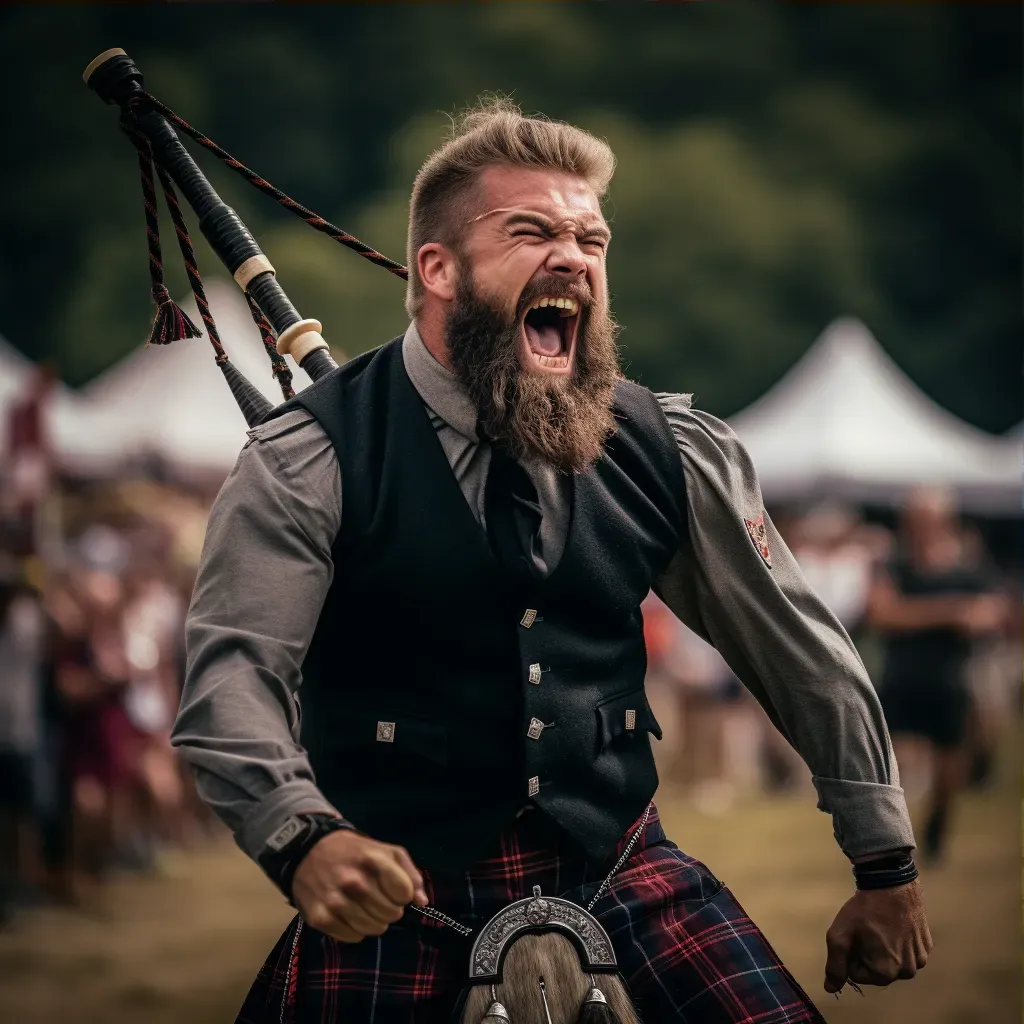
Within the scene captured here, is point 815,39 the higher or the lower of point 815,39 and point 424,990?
the higher

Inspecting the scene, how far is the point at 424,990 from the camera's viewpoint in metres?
2.27

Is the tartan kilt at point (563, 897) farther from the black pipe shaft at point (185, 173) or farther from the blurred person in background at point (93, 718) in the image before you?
the blurred person in background at point (93, 718)

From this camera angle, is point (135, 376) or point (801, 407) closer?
point (135, 376)

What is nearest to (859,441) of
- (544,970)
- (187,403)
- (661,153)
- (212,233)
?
(187,403)

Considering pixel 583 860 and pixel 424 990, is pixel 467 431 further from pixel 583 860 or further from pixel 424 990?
pixel 424 990

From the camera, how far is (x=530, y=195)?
96.2 inches

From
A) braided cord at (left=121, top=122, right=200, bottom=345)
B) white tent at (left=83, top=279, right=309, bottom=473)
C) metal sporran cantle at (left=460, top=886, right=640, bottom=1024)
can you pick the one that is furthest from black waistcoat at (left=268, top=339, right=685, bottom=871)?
white tent at (left=83, top=279, right=309, bottom=473)

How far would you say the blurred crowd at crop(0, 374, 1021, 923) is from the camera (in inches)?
278

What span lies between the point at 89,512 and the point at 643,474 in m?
8.73

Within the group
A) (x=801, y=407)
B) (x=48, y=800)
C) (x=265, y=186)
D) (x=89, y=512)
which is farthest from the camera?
(x=801, y=407)

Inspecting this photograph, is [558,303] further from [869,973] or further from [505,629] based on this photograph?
[869,973]

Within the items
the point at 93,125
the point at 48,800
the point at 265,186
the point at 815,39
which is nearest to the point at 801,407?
the point at 48,800

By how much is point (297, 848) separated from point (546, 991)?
1.62ft

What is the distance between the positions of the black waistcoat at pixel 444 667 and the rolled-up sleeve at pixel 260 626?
0.06m
